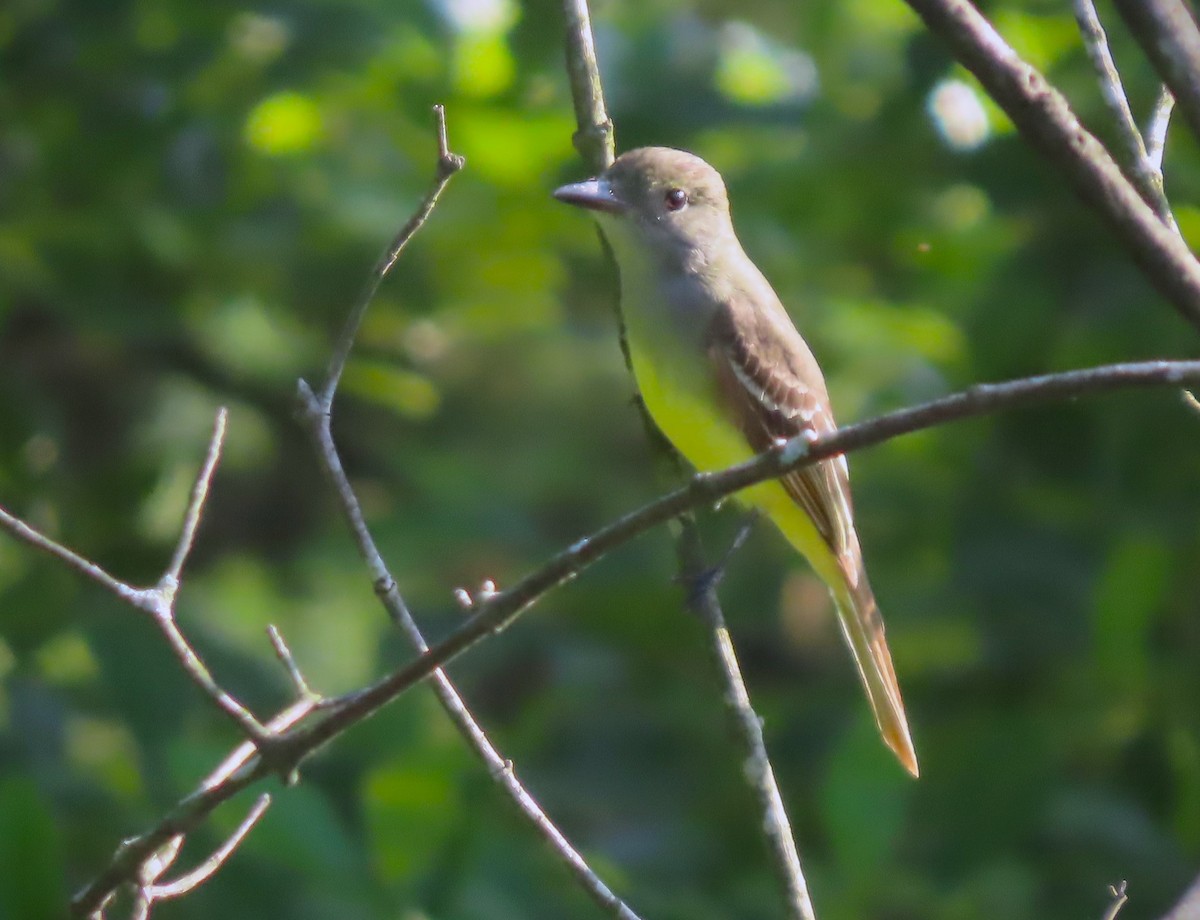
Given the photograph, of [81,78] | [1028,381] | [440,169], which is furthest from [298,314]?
[1028,381]

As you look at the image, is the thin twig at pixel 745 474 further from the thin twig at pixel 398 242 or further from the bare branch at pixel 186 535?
the thin twig at pixel 398 242

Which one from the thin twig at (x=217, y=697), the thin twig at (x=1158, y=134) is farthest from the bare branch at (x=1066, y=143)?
the thin twig at (x=217, y=697)

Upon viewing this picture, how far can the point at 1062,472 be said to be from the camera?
5.30m

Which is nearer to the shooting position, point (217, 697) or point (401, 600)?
point (217, 697)

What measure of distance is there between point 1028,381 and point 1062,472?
11.3ft

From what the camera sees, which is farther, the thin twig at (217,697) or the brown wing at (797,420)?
the brown wing at (797,420)

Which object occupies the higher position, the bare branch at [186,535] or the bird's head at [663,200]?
the bare branch at [186,535]

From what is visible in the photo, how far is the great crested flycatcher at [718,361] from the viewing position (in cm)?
452

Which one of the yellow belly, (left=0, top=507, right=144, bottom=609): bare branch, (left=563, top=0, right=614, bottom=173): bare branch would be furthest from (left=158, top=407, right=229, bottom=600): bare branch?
the yellow belly

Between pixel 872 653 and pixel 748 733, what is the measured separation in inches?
59.6

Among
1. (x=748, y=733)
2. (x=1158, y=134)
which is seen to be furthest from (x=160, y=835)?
(x=1158, y=134)

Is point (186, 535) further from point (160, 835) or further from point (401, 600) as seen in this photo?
point (160, 835)

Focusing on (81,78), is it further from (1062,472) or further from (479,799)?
(1062,472)

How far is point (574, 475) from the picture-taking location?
659cm
